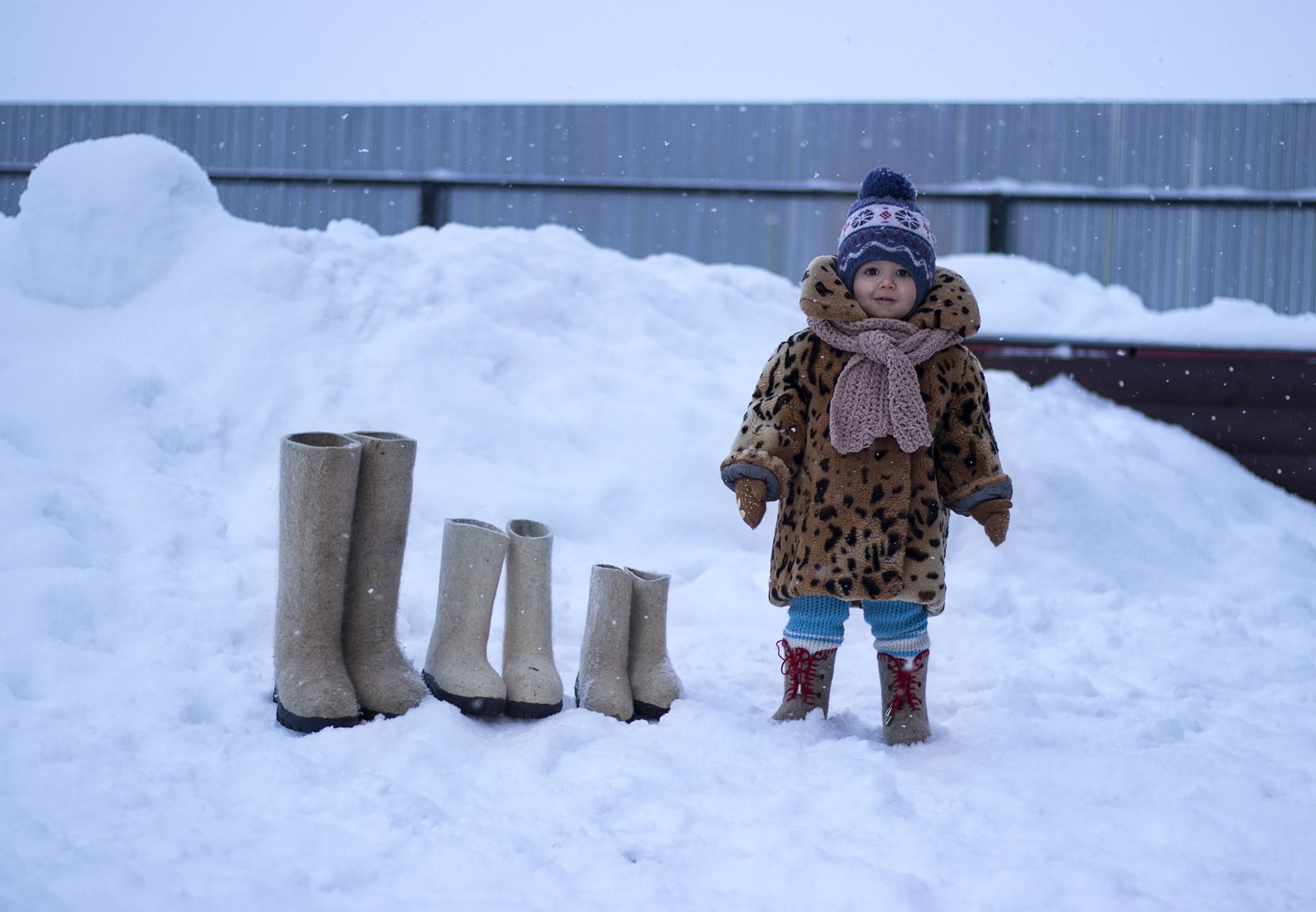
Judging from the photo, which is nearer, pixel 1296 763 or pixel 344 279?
pixel 1296 763

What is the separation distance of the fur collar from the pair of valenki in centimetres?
80

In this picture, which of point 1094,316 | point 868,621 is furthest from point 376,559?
point 1094,316

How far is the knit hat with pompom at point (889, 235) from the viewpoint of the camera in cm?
249

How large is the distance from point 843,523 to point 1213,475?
342cm

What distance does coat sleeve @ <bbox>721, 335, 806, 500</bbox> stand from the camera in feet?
8.09

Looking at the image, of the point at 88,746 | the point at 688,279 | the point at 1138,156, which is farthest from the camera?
the point at 1138,156

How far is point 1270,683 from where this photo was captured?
304cm

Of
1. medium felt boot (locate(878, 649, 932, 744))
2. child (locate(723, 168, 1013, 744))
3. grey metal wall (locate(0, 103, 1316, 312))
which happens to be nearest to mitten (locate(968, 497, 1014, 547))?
child (locate(723, 168, 1013, 744))

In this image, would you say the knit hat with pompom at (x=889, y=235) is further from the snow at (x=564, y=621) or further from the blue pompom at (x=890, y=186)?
the snow at (x=564, y=621)

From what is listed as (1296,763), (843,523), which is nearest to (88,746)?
(843,523)

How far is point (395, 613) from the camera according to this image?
8.24 ft

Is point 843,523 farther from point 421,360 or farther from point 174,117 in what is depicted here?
point 174,117

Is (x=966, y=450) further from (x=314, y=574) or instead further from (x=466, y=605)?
(x=314, y=574)

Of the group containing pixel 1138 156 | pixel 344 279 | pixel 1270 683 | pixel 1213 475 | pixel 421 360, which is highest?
pixel 1138 156
